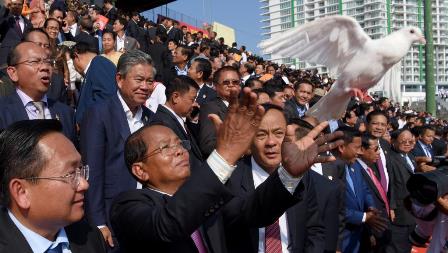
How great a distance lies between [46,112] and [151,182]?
Result: 155 centimetres

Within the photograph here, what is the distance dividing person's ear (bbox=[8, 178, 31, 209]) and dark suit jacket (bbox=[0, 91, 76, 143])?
1.46m

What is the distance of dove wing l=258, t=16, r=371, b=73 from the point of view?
516 cm

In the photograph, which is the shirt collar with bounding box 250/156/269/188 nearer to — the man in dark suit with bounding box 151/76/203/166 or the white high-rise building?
the man in dark suit with bounding box 151/76/203/166

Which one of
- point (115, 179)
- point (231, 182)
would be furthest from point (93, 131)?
point (231, 182)

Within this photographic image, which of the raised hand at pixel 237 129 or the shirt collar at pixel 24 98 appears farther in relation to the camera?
the shirt collar at pixel 24 98

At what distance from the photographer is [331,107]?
225 inches

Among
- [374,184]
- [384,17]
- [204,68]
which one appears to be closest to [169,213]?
[374,184]

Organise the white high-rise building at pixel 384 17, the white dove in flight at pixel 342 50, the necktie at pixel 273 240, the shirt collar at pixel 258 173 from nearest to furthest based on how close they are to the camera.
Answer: the necktie at pixel 273 240, the shirt collar at pixel 258 173, the white dove in flight at pixel 342 50, the white high-rise building at pixel 384 17

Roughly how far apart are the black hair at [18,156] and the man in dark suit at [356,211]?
3.74 metres

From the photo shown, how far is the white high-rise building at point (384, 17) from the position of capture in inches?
1517

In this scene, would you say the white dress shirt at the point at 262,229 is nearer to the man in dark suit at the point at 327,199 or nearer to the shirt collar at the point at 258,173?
the shirt collar at the point at 258,173

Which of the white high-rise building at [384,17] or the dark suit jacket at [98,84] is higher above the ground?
the white high-rise building at [384,17]

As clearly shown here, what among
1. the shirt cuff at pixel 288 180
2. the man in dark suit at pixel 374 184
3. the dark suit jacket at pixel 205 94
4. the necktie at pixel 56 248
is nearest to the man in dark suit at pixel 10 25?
the dark suit jacket at pixel 205 94

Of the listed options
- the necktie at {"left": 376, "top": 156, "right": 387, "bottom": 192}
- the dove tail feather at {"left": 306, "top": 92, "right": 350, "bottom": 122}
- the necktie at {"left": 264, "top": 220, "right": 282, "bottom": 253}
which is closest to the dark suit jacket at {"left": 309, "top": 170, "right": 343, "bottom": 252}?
the necktie at {"left": 264, "top": 220, "right": 282, "bottom": 253}
